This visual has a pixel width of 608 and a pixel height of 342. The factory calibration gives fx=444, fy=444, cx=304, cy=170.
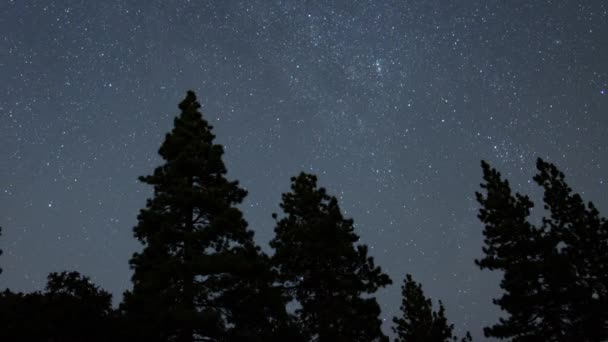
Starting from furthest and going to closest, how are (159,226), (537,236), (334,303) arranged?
(537,236), (334,303), (159,226)

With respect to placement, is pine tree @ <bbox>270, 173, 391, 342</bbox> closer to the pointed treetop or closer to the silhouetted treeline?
the silhouetted treeline

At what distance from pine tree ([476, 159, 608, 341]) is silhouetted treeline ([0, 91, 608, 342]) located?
5cm

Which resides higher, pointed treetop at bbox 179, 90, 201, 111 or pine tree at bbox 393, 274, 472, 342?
pointed treetop at bbox 179, 90, 201, 111

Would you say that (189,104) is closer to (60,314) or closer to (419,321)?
(60,314)

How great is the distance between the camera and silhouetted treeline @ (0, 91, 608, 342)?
502 inches

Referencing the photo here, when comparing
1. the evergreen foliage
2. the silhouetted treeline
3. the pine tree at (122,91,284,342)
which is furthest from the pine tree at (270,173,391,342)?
the evergreen foliage

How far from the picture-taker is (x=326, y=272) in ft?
58.9

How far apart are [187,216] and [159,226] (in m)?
0.92

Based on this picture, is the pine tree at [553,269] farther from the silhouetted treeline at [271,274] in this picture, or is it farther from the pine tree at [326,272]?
the pine tree at [326,272]

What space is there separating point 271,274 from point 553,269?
12652 mm

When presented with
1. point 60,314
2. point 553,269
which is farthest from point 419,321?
point 60,314

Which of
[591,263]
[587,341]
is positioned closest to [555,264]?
[591,263]

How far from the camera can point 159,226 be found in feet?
46.0

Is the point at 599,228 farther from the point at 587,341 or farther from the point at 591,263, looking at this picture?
the point at 587,341
